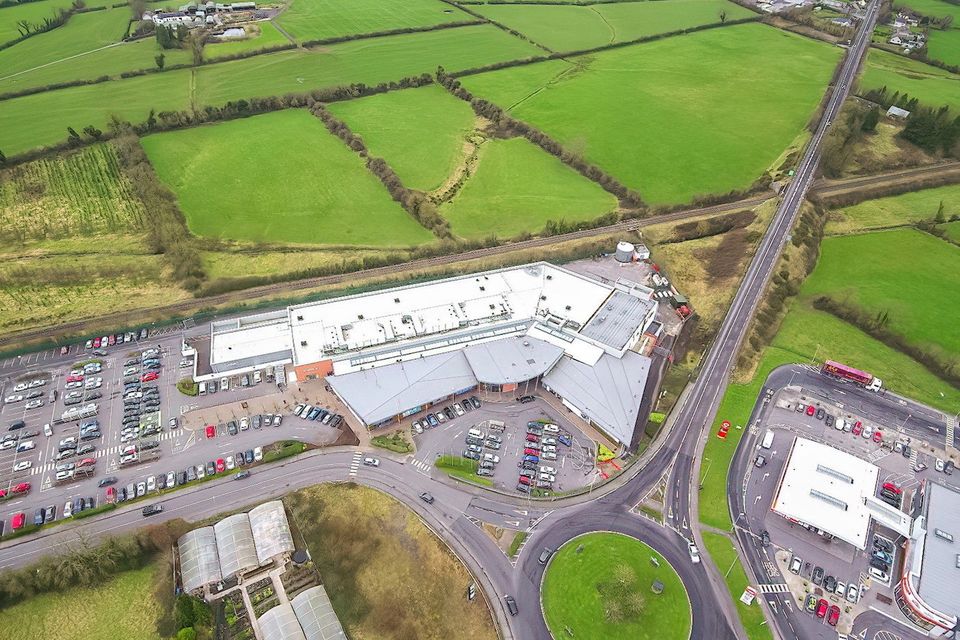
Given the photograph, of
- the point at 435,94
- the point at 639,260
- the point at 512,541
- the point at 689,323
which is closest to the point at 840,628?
the point at 512,541

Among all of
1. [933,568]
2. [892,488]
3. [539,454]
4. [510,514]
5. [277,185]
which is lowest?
[510,514]

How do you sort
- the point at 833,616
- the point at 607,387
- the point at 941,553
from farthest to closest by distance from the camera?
the point at 607,387 < the point at 941,553 < the point at 833,616

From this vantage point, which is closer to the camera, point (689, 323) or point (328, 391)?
point (328, 391)

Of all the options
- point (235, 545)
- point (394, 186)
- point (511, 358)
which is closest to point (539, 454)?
point (511, 358)

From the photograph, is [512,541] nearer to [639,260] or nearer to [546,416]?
[546,416]

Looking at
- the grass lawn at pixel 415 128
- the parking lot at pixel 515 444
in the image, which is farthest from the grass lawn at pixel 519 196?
the parking lot at pixel 515 444

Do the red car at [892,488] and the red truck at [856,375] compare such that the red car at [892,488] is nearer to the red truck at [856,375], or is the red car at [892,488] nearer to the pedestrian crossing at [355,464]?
the red truck at [856,375]

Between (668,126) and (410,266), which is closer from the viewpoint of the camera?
(410,266)

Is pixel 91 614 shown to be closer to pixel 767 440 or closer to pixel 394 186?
pixel 767 440
